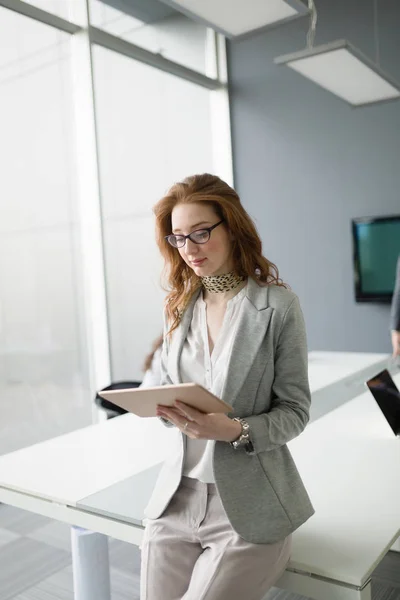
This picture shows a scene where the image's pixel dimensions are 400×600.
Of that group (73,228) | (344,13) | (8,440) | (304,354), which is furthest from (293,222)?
(304,354)

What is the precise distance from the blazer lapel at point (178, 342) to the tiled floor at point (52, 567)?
4.78 feet

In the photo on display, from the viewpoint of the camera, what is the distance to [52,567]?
2785 millimetres

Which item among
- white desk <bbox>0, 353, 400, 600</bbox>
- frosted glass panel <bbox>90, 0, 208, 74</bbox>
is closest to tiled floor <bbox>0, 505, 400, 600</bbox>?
white desk <bbox>0, 353, 400, 600</bbox>

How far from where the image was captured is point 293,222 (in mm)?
5664

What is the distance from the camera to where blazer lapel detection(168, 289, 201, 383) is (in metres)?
1.44

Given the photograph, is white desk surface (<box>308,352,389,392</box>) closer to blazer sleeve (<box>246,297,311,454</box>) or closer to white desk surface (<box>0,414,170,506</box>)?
white desk surface (<box>0,414,170,506</box>)

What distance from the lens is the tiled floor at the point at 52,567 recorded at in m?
2.51

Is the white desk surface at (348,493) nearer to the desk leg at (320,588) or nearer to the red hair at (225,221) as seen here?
the desk leg at (320,588)

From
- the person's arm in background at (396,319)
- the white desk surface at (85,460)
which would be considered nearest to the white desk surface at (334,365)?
the person's arm in background at (396,319)

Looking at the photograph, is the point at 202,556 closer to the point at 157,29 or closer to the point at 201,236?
the point at 201,236

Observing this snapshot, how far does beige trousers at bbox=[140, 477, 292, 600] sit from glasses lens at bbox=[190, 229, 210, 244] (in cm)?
54

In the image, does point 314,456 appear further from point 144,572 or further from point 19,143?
point 19,143

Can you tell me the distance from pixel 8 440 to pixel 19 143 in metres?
1.90

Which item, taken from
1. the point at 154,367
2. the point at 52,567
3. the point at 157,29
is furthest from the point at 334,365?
the point at 157,29
